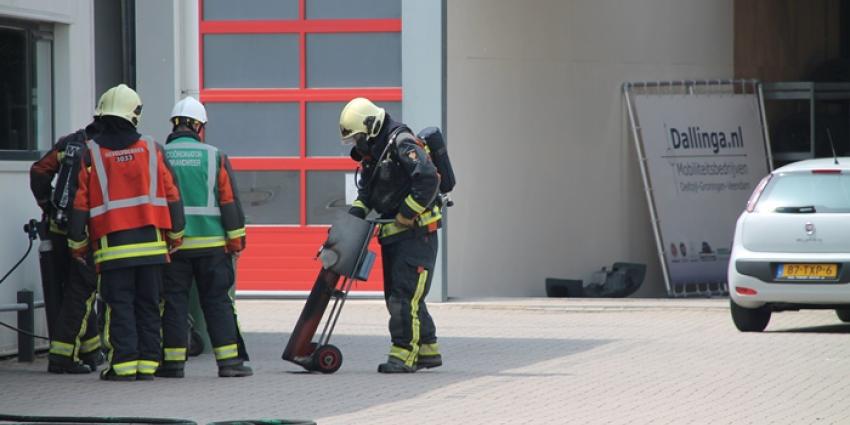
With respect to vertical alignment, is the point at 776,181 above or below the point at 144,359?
above

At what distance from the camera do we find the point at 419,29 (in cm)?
1844

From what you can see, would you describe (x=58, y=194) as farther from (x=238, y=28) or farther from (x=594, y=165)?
(x=594, y=165)

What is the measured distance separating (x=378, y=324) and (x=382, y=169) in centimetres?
464

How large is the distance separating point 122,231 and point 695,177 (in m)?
12.9

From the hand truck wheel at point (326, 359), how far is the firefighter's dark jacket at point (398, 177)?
3.37 ft

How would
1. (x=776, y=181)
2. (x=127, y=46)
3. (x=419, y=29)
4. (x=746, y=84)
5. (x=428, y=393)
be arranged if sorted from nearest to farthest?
(x=428, y=393) → (x=127, y=46) → (x=776, y=181) → (x=419, y=29) → (x=746, y=84)

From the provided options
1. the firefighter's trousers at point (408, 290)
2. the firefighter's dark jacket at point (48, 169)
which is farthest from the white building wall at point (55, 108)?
the firefighter's trousers at point (408, 290)

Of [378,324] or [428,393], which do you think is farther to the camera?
[378,324]

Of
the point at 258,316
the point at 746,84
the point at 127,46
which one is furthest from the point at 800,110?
the point at 127,46

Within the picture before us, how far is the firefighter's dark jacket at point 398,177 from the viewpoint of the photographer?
38.3ft

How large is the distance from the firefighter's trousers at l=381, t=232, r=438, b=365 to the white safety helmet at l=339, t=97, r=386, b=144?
2.62 feet

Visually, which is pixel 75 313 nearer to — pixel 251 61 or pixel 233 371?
pixel 233 371

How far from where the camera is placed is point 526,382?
11.2 meters

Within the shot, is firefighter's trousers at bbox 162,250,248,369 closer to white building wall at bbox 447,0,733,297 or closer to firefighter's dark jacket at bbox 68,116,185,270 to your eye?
firefighter's dark jacket at bbox 68,116,185,270
